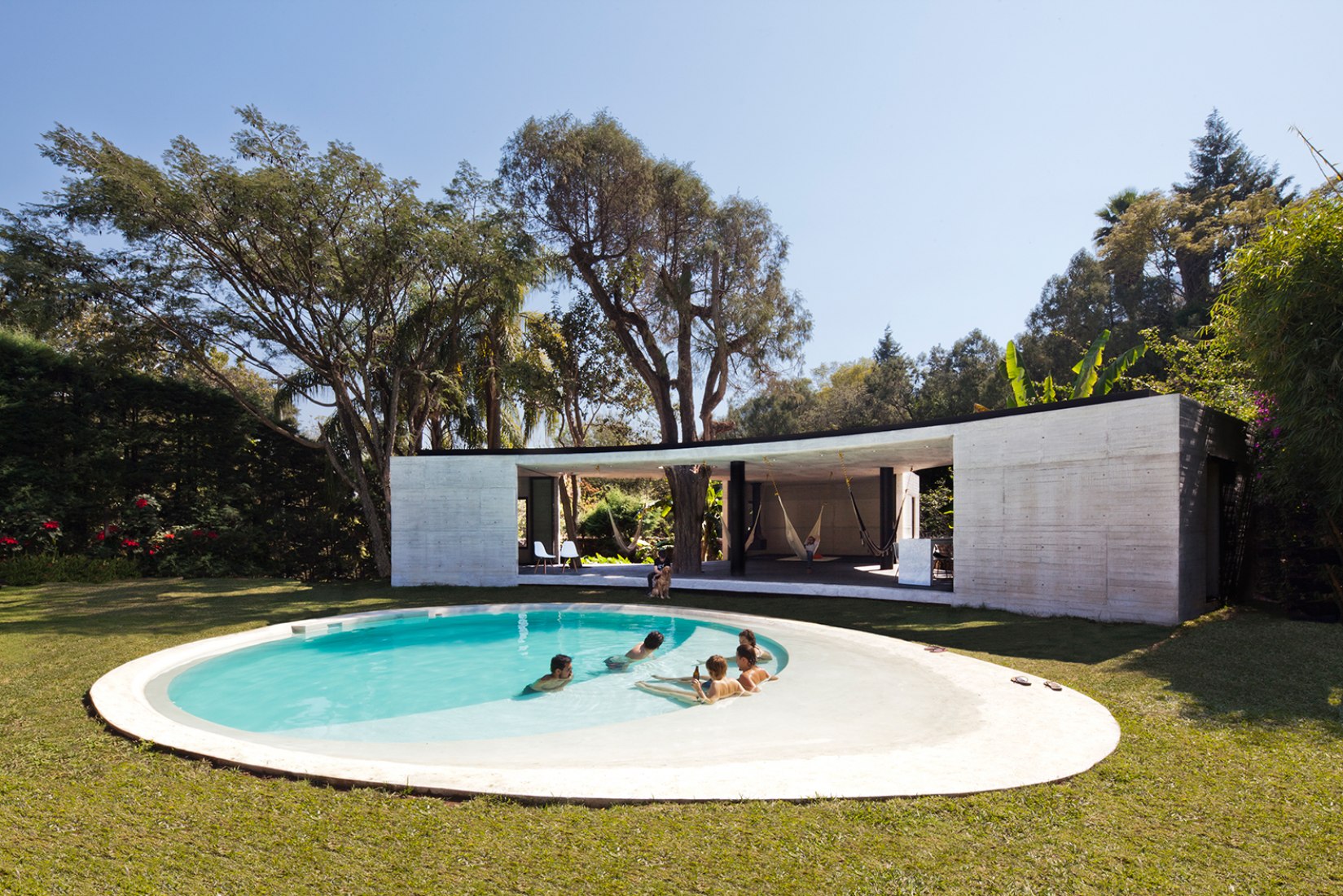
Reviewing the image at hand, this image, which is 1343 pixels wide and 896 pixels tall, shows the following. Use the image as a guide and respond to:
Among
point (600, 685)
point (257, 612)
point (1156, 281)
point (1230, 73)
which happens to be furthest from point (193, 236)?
point (1156, 281)

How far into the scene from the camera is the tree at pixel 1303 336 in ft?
25.2

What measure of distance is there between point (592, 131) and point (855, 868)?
16.2m

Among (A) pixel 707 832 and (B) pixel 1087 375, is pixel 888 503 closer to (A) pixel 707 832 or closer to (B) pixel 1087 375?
(B) pixel 1087 375

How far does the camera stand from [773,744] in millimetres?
4965

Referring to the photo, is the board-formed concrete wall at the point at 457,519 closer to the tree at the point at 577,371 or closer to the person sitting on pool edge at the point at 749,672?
the tree at the point at 577,371

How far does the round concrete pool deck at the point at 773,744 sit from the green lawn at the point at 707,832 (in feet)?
0.50

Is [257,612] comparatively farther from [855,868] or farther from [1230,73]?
[1230,73]

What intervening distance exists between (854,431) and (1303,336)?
562 centimetres

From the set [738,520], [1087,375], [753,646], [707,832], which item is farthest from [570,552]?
[707,832]

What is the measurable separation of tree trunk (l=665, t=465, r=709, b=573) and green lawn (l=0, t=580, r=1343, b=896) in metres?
11.4

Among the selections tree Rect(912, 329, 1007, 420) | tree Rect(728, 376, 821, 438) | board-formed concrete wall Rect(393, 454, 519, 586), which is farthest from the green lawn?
tree Rect(728, 376, 821, 438)

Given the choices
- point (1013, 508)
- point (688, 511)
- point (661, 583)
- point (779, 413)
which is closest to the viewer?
point (1013, 508)

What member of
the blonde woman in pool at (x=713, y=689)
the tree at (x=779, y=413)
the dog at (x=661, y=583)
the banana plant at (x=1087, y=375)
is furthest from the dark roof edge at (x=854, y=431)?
the tree at (x=779, y=413)

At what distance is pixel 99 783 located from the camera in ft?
13.0
